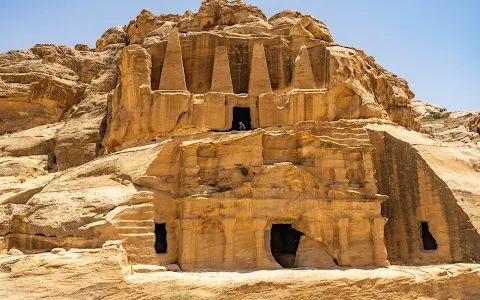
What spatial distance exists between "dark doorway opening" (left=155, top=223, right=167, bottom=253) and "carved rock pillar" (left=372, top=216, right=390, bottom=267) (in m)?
10.2

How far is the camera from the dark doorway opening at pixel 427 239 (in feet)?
93.1

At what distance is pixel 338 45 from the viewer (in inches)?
1404

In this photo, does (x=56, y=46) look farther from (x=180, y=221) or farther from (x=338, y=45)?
(x=180, y=221)

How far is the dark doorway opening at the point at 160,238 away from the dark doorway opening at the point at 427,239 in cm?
1366

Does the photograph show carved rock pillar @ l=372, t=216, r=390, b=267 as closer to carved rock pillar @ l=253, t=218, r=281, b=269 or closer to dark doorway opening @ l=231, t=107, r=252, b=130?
carved rock pillar @ l=253, t=218, r=281, b=269

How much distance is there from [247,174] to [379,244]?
737cm

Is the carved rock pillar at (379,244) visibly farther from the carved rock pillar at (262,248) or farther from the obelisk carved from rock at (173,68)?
the obelisk carved from rock at (173,68)

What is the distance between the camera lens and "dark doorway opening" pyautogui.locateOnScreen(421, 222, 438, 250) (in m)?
28.4

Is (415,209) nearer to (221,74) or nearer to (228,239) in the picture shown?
(228,239)

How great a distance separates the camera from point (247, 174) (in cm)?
2605

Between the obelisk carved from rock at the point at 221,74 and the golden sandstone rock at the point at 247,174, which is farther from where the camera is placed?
the obelisk carved from rock at the point at 221,74

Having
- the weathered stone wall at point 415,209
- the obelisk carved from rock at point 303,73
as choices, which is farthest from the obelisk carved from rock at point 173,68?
the weathered stone wall at point 415,209

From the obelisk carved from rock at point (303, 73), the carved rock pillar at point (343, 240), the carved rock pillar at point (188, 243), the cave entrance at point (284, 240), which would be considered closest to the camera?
the carved rock pillar at point (188, 243)

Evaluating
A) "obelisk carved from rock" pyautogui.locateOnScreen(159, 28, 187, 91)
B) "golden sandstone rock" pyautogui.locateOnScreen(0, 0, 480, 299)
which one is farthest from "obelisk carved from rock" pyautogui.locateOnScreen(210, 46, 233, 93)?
"obelisk carved from rock" pyautogui.locateOnScreen(159, 28, 187, 91)
